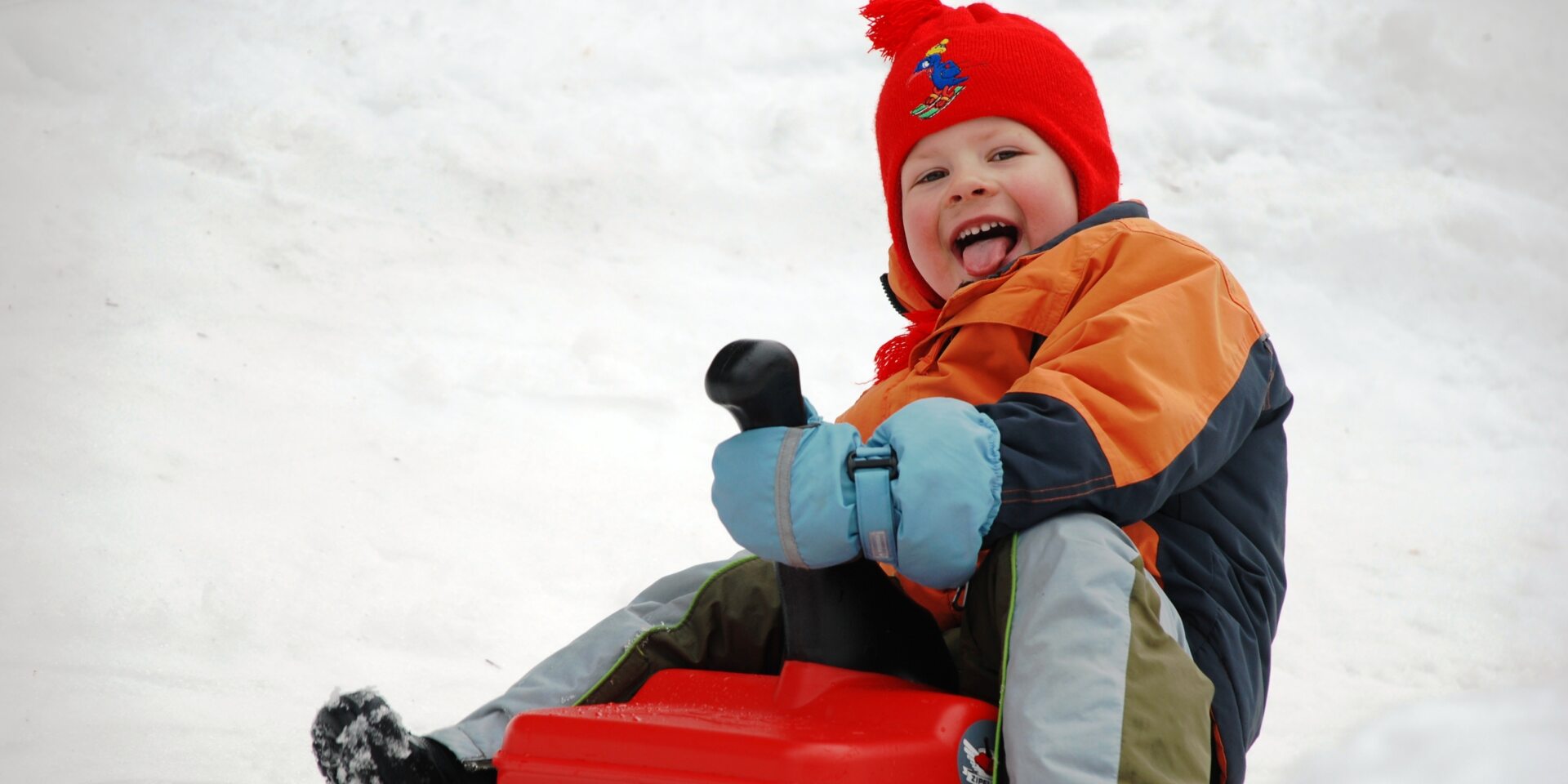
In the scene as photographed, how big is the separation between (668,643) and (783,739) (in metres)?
0.42

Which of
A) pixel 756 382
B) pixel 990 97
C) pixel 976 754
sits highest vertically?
pixel 990 97

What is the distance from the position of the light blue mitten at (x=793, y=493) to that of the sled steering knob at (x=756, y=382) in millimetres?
14

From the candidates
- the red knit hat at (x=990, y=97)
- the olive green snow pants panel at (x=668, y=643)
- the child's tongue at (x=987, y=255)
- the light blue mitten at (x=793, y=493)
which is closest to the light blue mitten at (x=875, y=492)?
the light blue mitten at (x=793, y=493)

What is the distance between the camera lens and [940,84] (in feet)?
4.95

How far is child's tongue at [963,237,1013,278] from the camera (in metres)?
1.42

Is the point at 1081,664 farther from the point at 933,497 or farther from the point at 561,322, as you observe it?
the point at 561,322

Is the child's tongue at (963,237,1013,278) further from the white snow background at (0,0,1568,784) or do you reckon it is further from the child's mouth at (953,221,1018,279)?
the white snow background at (0,0,1568,784)

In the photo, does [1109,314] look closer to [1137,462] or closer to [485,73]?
[1137,462]

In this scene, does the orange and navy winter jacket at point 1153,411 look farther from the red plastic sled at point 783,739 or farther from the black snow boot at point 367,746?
the black snow boot at point 367,746

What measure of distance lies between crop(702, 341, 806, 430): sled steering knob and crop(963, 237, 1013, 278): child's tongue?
523mm

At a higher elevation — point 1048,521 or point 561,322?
point 561,322

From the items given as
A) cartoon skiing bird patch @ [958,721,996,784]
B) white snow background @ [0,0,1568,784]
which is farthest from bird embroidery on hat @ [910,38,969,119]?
white snow background @ [0,0,1568,784]

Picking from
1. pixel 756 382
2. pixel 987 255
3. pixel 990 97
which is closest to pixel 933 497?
pixel 756 382

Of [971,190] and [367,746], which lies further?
[971,190]
